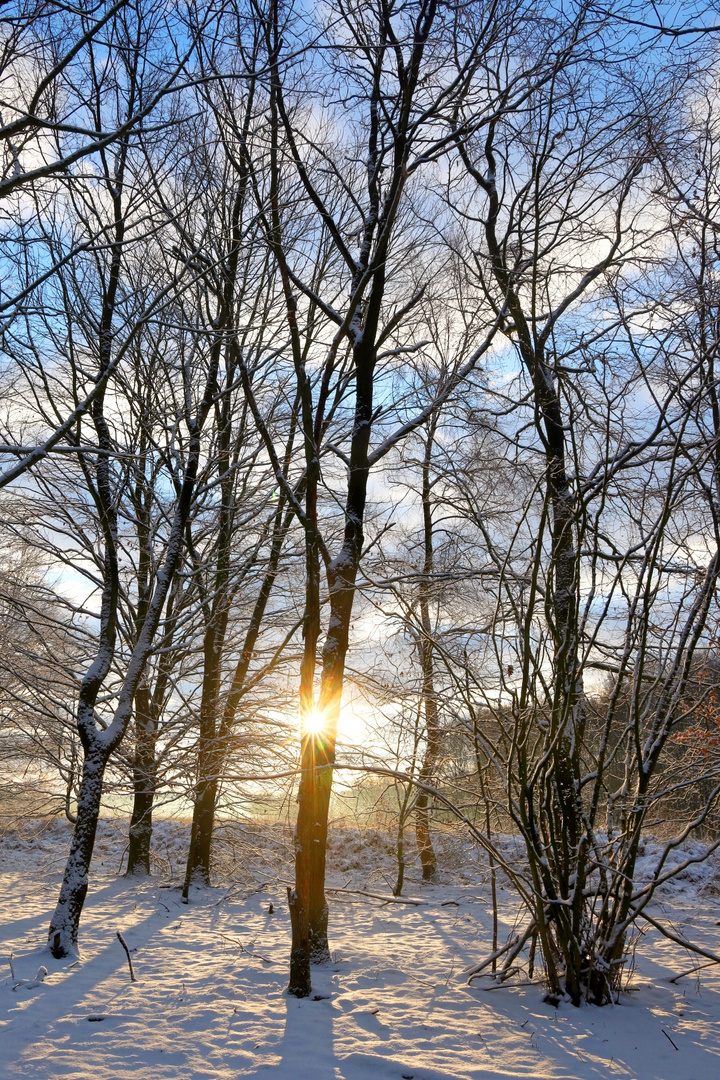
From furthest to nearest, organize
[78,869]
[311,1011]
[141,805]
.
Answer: [141,805]
[78,869]
[311,1011]

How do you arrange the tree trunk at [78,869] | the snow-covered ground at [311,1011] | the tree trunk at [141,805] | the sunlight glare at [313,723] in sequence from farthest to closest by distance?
the tree trunk at [141,805]
the tree trunk at [78,869]
the sunlight glare at [313,723]
the snow-covered ground at [311,1011]

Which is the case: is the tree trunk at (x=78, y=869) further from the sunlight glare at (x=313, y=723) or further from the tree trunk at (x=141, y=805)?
the tree trunk at (x=141, y=805)

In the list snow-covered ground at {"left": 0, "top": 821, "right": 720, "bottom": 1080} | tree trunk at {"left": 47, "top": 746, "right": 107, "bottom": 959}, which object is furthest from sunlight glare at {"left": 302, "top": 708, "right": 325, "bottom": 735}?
tree trunk at {"left": 47, "top": 746, "right": 107, "bottom": 959}

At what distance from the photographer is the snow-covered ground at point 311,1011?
12.6 feet

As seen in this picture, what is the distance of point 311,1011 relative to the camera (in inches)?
187

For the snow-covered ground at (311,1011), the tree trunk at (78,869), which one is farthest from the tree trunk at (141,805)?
the tree trunk at (78,869)

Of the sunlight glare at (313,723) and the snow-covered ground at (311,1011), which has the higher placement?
the sunlight glare at (313,723)

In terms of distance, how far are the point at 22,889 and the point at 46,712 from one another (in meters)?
4.02

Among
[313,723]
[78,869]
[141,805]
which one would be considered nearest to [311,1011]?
[313,723]

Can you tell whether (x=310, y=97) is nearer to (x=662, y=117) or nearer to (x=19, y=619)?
(x=662, y=117)

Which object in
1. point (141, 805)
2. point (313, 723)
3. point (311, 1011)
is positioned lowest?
point (311, 1011)

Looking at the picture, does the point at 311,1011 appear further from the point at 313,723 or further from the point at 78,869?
the point at 78,869

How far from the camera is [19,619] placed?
870 centimetres

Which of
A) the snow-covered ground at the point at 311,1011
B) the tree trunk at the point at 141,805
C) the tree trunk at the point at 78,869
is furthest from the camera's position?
the tree trunk at the point at 141,805
